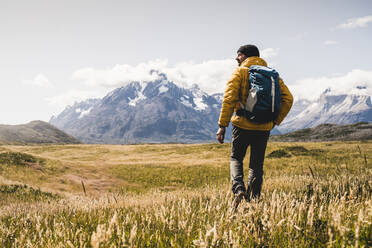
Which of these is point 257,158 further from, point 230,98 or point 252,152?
point 230,98

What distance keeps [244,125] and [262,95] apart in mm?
755

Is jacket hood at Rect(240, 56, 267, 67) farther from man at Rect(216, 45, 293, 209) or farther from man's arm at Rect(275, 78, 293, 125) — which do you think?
man's arm at Rect(275, 78, 293, 125)

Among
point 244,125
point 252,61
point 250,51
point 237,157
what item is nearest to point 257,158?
point 237,157

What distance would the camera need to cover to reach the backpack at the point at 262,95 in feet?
17.9

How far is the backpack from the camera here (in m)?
5.46

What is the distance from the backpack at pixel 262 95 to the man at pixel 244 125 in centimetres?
19

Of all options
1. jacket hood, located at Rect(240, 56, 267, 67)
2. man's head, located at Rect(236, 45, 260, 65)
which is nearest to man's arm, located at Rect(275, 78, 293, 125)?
jacket hood, located at Rect(240, 56, 267, 67)

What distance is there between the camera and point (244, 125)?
18.9ft

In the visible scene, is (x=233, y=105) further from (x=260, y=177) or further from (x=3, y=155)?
(x=3, y=155)

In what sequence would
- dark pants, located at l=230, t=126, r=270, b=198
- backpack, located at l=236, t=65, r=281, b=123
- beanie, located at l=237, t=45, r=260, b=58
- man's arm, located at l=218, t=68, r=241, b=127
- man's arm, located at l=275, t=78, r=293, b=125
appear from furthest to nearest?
1. beanie, located at l=237, t=45, r=260, b=58
2. man's arm, located at l=275, t=78, r=293, b=125
3. dark pants, located at l=230, t=126, r=270, b=198
4. man's arm, located at l=218, t=68, r=241, b=127
5. backpack, located at l=236, t=65, r=281, b=123

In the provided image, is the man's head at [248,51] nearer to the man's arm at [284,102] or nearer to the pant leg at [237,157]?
the man's arm at [284,102]

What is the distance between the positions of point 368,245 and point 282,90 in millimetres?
4139

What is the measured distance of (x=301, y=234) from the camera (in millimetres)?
2896

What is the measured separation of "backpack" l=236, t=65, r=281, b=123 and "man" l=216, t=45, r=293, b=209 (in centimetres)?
19
